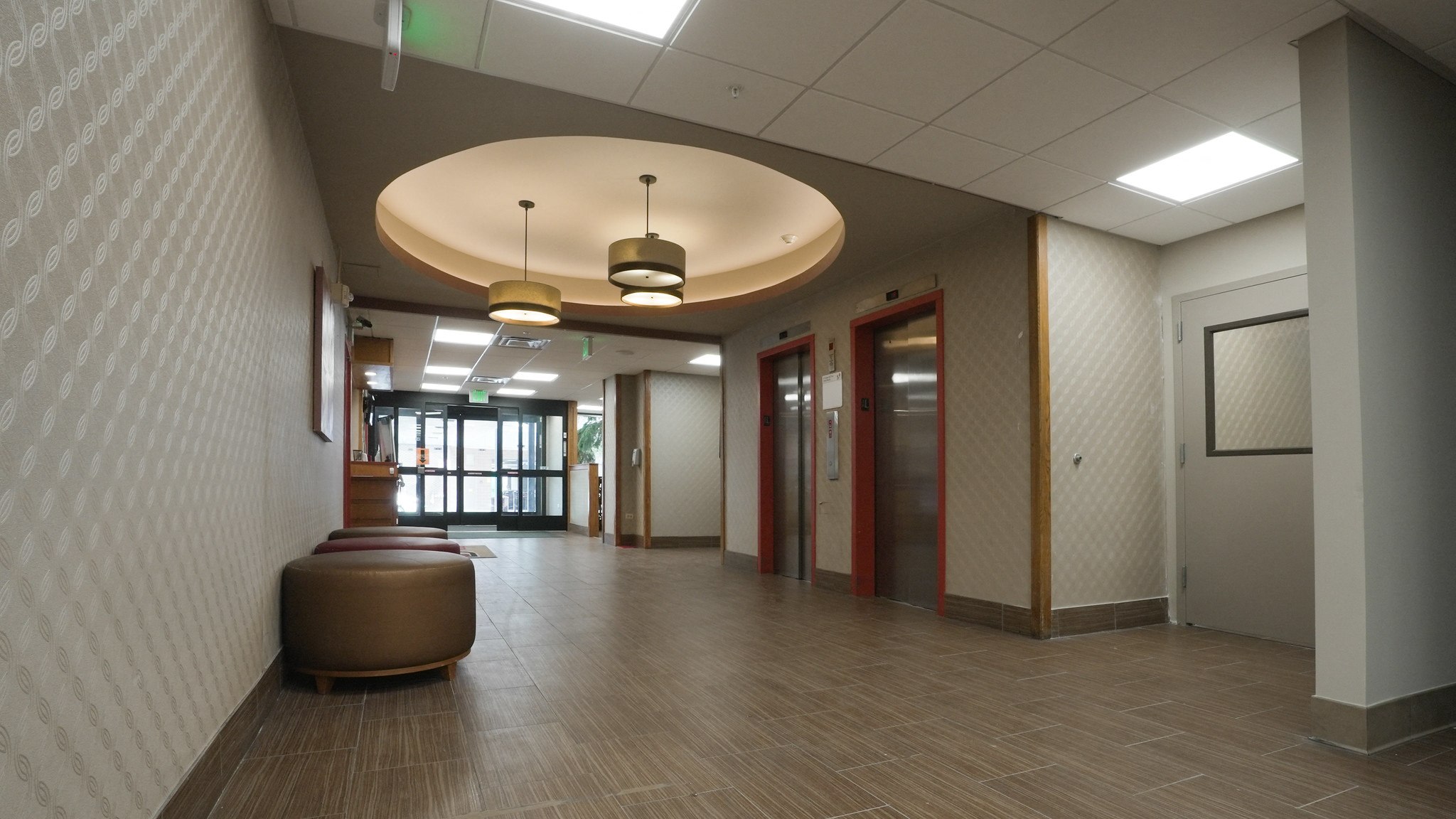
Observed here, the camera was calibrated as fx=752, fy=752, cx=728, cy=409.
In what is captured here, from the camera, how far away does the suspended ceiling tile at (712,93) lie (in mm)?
3426

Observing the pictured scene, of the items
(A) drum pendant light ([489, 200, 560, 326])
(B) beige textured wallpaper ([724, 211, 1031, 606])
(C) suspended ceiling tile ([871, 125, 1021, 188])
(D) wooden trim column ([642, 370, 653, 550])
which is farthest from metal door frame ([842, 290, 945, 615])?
(D) wooden trim column ([642, 370, 653, 550])

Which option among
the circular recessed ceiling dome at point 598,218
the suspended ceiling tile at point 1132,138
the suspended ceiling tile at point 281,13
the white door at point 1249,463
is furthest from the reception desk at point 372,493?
the white door at point 1249,463

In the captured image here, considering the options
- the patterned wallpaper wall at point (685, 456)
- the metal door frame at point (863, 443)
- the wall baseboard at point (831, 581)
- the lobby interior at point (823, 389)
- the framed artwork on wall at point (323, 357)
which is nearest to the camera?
the lobby interior at point (823, 389)

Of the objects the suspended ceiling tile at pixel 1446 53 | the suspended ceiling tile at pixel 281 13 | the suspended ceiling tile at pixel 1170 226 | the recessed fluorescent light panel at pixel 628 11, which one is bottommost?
the suspended ceiling tile at pixel 1170 226

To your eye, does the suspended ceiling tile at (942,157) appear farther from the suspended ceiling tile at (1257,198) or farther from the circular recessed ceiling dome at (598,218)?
the suspended ceiling tile at (1257,198)

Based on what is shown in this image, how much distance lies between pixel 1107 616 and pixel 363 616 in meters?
4.68

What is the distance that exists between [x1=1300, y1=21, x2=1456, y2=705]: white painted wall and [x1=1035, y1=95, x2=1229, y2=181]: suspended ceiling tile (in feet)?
2.05

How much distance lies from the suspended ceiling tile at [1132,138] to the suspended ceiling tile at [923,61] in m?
0.81

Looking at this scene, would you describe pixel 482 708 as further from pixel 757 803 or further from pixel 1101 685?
pixel 1101 685

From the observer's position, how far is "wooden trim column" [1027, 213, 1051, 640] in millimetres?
4926

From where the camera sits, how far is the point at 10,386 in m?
1.16

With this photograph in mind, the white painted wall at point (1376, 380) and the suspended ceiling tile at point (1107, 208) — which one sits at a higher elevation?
the suspended ceiling tile at point (1107, 208)

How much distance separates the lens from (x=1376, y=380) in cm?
303

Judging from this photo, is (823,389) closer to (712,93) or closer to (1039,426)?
(1039,426)
